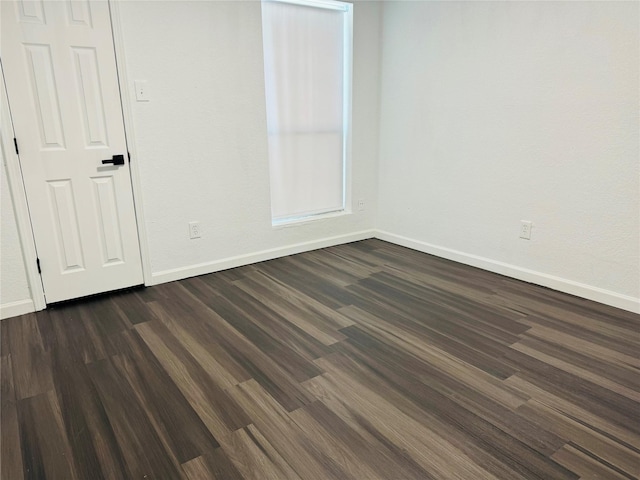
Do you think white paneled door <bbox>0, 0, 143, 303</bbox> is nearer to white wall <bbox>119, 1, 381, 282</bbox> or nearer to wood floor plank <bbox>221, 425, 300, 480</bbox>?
white wall <bbox>119, 1, 381, 282</bbox>

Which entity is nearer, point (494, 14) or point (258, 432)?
point (258, 432)

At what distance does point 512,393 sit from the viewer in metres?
1.92

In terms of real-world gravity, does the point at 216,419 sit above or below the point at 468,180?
below

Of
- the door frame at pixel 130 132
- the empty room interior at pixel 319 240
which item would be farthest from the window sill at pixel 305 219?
the door frame at pixel 130 132

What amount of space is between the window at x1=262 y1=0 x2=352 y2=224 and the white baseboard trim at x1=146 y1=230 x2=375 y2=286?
29cm

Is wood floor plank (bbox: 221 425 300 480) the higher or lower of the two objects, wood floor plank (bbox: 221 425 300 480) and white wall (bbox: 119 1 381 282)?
the lower

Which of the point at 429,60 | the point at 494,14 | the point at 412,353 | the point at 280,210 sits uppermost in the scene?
the point at 494,14

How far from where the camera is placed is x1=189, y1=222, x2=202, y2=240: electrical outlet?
3332 millimetres

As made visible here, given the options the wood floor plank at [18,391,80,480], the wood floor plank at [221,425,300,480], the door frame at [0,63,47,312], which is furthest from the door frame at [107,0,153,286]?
the wood floor plank at [221,425,300,480]

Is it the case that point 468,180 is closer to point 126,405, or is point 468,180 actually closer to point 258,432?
point 258,432

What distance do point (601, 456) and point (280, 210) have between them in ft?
9.58

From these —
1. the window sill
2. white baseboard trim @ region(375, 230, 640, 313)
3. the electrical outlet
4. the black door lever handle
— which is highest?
the black door lever handle

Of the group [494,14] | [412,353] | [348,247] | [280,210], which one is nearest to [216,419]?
Answer: [412,353]

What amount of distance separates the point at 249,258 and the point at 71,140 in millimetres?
1583
